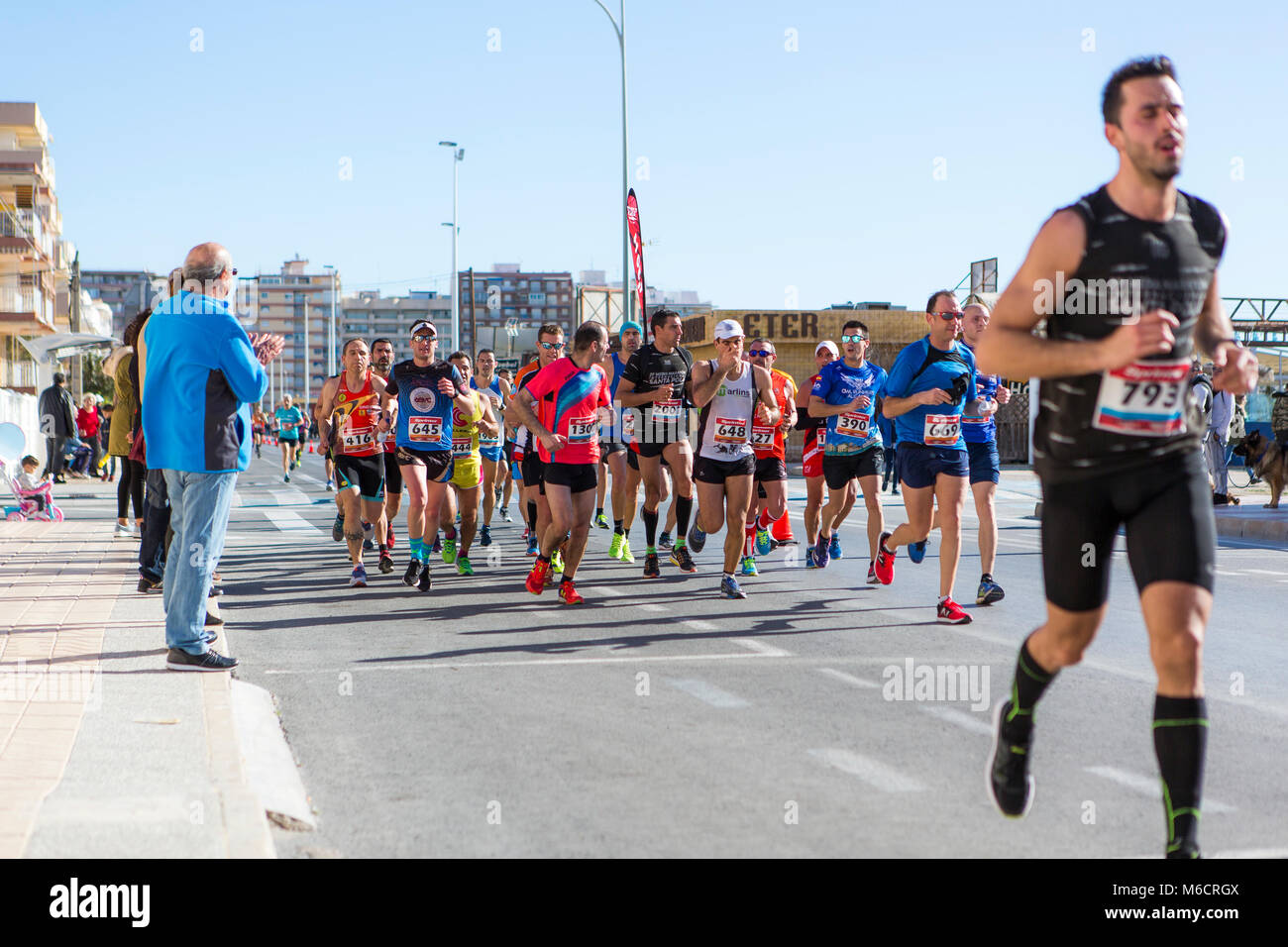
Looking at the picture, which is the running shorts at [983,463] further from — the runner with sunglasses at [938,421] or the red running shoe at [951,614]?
the red running shoe at [951,614]

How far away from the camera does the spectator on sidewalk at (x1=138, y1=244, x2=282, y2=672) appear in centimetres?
701

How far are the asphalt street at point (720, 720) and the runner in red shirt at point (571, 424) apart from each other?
2.20ft

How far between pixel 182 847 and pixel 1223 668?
5681 millimetres

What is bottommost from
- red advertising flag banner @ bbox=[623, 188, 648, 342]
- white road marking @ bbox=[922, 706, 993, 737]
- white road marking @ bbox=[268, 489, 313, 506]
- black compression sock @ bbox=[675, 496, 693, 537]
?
white road marking @ bbox=[268, 489, 313, 506]

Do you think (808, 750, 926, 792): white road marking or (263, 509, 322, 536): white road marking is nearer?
(808, 750, 926, 792): white road marking

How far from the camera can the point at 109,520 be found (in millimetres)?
18422

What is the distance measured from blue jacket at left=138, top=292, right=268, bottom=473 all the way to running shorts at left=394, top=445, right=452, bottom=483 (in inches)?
176

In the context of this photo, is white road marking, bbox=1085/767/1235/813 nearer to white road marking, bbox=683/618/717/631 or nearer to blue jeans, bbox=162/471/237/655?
white road marking, bbox=683/618/717/631

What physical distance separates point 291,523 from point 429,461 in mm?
7921

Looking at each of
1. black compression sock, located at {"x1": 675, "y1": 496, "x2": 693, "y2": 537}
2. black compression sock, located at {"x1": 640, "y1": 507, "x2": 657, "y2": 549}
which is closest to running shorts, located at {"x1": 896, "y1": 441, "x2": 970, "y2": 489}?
black compression sock, located at {"x1": 640, "y1": 507, "x2": 657, "y2": 549}

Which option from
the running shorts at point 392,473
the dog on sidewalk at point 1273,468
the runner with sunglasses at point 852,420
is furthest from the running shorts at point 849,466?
the dog on sidewalk at point 1273,468

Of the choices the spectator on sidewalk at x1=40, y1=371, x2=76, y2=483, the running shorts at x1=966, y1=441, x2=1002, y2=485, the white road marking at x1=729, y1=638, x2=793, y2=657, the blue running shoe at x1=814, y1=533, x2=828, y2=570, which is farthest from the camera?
the spectator on sidewalk at x1=40, y1=371, x2=76, y2=483

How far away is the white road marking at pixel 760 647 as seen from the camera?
8.00 m
